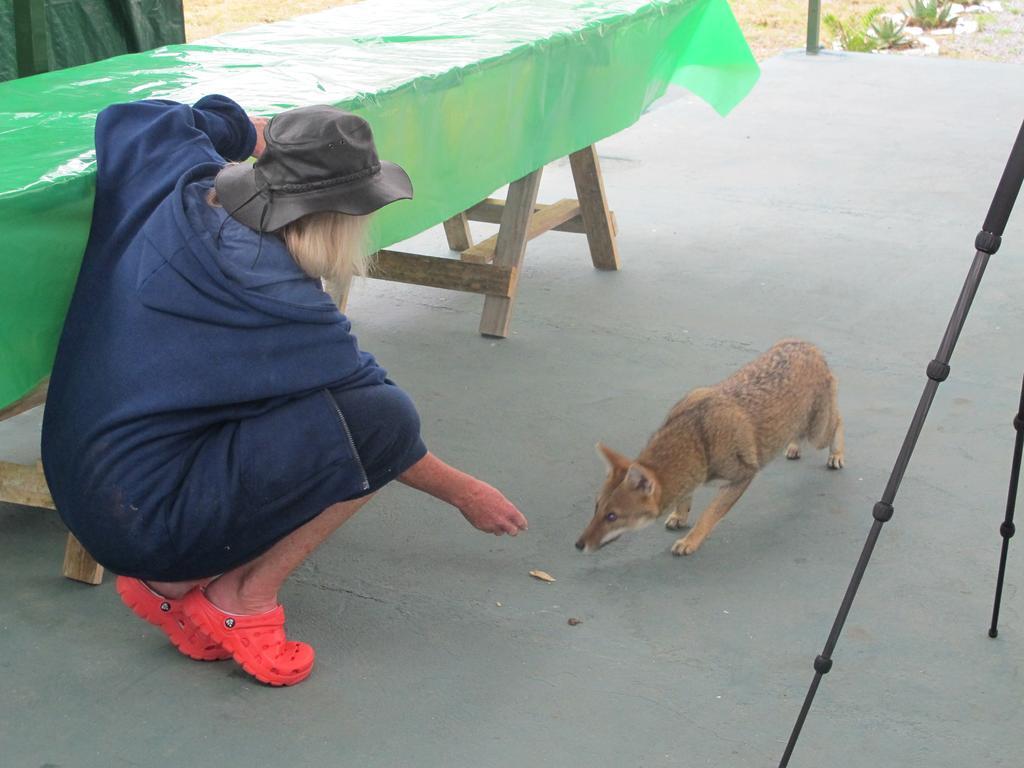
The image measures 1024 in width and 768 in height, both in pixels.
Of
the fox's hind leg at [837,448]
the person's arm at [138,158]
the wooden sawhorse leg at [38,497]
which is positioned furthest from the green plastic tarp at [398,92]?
the fox's hind leg at [837,448]

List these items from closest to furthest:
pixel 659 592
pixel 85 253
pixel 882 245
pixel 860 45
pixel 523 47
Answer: pixel 85 253 → pixel 659 592 → pixel 523 47 → pixel 882 245 → pixel 860 45

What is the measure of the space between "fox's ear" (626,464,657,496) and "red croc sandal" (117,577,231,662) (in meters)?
1.21

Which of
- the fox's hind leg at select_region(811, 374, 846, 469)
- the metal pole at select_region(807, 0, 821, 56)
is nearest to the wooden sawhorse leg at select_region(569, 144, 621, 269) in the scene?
the fox's hind leg at select_region(811, 374, 846, 469)

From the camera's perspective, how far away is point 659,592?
3.37 m

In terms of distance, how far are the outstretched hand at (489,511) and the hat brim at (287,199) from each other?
2.52 feet

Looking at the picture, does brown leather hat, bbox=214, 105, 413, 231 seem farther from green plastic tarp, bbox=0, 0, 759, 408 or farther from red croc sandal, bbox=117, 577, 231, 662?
red croc sandal, bbox=117, 577, 231, 662

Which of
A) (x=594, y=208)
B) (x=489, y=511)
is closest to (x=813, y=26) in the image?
(x=594, y=208)

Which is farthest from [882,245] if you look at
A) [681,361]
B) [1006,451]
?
[1006,451]

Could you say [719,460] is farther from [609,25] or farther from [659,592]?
[609,25]

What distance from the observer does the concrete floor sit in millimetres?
2760

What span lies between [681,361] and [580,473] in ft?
3.33

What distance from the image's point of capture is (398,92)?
371cm

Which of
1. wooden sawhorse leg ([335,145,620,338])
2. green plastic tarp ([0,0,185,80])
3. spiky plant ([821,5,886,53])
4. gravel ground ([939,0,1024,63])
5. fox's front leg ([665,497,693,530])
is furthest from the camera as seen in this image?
spiky plant ([821,5,886,53])

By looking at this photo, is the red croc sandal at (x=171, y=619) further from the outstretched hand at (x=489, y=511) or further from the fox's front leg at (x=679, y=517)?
the fox's front leg at (x=679, y=517)
